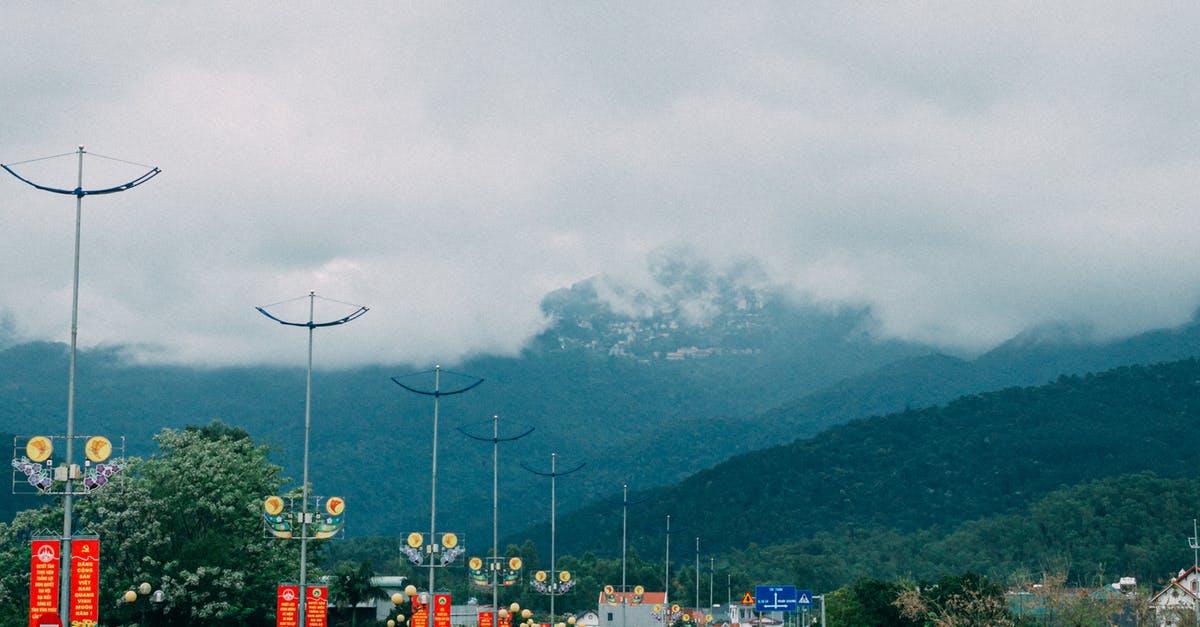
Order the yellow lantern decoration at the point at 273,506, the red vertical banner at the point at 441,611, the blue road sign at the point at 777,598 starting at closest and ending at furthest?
1. the yellow lantern decoration at the point at 273,506
2. the red vertical banner at the point at 441,611
3. the blue road sign at the point at 777,598

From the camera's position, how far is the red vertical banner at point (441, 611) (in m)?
72.6

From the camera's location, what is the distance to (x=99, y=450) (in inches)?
1719

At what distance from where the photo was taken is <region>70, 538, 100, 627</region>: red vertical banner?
44.0m

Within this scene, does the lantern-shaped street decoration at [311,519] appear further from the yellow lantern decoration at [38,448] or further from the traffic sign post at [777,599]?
the traffic sign post at [777,599]

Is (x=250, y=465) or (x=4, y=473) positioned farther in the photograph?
(x=4, y=473)

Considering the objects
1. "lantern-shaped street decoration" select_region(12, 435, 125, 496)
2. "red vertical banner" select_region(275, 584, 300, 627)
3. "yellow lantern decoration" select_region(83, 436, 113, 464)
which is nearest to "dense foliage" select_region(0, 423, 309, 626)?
"red vertical banner" select_region(275, 584, 300, 627)

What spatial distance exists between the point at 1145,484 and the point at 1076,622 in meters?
130

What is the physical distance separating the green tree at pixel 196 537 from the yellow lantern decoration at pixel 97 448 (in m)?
32.8

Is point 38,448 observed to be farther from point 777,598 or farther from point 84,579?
point 777,598

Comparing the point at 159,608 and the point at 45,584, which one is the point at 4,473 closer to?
the point at 159,608

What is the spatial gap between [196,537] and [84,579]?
124ft

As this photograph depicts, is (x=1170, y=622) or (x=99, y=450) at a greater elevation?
(x=99, y=450)

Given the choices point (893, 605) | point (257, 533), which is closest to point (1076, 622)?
point (893, 605)

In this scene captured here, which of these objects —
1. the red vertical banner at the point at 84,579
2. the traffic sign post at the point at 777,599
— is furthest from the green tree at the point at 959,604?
the red vertical banner at the point at 84,579
